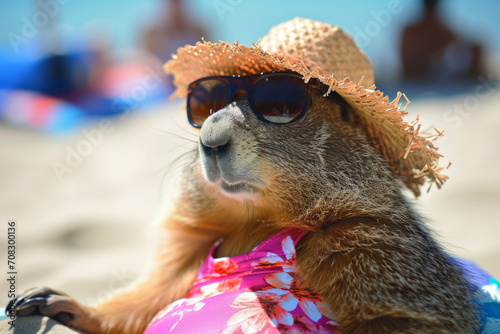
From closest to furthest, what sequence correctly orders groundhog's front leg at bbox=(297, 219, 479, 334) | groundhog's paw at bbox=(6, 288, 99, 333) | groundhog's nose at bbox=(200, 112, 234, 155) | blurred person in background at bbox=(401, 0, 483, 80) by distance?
groundhog's front leg at bbox=(297, 219, 479, 334), groundhog's nose at bbox=(200, 112, 234, 155), groundhog's paw at bbox=(6, 288, 99, 333), blurred person in background at bbox=(401, 0, 483, 80)

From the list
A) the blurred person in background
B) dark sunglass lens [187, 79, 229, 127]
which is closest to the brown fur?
dark sunglass lens [187, 79, 229, 127]

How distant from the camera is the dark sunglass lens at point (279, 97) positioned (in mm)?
1629

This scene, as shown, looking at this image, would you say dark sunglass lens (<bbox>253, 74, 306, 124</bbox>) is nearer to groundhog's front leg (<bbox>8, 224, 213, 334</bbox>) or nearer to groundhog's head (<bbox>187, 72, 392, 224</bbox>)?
groundhog's head (<bbox>187, 72, 392, 224</bbox>)

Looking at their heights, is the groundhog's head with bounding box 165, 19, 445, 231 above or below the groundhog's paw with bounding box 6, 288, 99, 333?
above

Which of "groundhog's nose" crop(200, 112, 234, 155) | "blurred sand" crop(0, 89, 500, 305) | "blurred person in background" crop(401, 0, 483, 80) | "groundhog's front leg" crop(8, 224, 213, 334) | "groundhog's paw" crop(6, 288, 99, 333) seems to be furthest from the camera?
"blurred person in background" crop(401, 0, 483, 80)

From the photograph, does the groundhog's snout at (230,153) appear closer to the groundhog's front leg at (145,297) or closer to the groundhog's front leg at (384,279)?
the groundhog's front leg at (384,279)

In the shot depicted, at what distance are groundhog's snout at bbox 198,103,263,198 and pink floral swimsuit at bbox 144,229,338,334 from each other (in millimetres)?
226

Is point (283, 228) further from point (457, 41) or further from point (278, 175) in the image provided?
point (457, 41)

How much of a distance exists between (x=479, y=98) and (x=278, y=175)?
5.42 m

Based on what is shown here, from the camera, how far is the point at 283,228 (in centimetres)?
168

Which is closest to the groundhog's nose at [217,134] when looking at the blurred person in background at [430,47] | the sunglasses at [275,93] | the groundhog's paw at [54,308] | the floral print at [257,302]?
the sunglasses at [275,93]

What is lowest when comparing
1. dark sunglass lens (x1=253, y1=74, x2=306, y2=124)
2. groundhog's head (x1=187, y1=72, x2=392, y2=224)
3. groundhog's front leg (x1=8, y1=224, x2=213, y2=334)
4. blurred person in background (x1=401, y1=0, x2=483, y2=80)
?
groundhog's front leg (x1=8, y1=224, x2=213, y2=334)

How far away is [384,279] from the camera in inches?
55.8

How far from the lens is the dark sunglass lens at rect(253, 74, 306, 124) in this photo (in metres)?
1.63
